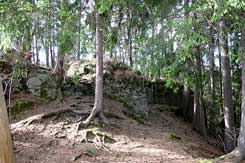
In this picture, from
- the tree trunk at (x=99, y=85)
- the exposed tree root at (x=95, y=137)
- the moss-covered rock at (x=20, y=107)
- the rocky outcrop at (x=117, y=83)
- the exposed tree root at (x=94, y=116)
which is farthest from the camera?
the rocky outcrop at (x=117, y=83)

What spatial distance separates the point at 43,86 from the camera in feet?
39.4

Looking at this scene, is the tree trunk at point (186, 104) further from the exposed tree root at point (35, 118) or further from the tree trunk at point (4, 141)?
the tree trunk at point (4, 141)

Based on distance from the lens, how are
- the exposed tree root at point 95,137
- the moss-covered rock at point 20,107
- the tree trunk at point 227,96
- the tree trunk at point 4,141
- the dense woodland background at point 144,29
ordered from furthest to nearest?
the moss-covered rock at point 20,107, the tree trunk at point 227,96, the exposed tree root at point 95,137, the dense woodland background at point 144,29, the tree trunk at point 4,141

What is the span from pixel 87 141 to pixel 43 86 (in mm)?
4090

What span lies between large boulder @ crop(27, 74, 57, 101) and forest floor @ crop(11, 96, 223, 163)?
0.60 meters

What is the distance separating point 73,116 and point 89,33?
315 centimetres

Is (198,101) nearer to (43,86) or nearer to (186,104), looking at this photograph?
(186,104)

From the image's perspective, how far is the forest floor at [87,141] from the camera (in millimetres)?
7965

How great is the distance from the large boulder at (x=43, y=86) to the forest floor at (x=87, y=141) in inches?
23.6

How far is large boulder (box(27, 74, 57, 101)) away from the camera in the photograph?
11789 millimetres

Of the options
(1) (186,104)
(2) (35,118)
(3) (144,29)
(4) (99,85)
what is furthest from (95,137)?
(1) (186,104)

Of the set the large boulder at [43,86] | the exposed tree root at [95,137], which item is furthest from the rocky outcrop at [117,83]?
the exposed tree root at [95,137]

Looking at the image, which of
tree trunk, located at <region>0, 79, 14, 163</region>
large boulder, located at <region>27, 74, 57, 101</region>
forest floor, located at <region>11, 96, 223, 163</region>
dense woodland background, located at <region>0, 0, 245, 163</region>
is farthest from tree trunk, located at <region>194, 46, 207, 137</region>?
tree trunk, located at <region>0, 79, 14, 163</region>

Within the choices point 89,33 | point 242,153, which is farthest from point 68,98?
point 242,153
